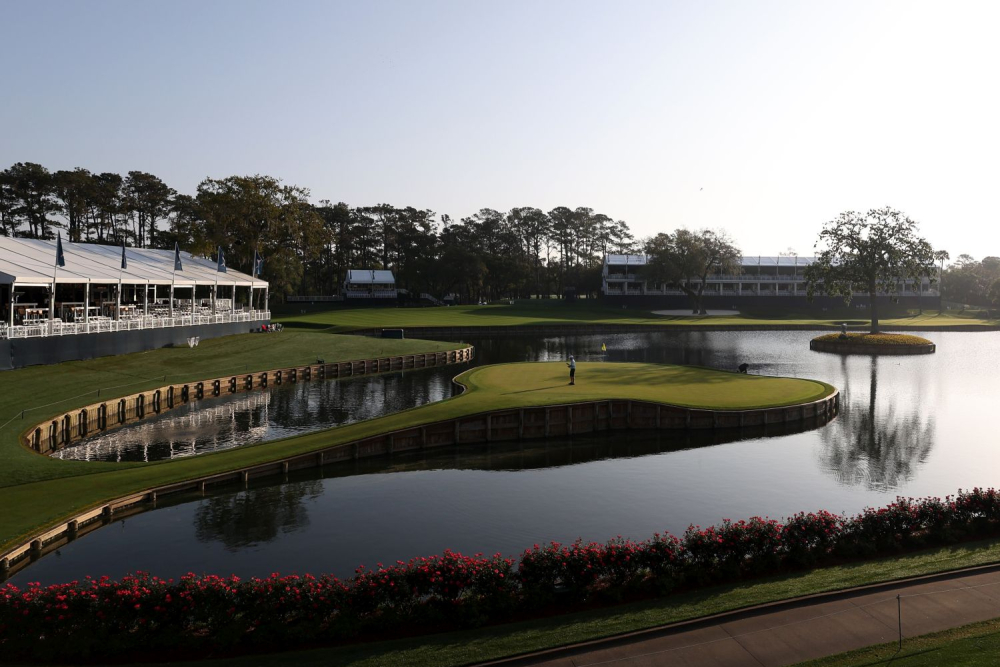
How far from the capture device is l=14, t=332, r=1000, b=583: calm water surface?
2242 cm

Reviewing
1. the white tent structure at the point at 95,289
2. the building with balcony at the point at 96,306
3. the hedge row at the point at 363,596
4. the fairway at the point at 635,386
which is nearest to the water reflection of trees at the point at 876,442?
the fairway at the point at 635,386

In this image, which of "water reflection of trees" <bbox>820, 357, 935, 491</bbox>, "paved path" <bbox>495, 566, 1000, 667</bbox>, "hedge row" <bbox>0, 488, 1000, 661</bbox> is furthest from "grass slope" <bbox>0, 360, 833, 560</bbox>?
"paved path" <bbox>495, 566, 1000, 667</bbox>

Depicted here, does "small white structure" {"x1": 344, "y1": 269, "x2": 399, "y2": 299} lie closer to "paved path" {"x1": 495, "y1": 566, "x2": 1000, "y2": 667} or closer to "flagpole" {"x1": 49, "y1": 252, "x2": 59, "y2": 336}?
"flagpole" {"x1": 49, "y1": 252, "x2": 59, "y2": 336}

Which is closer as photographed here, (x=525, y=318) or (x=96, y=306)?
(x=96, y=306)

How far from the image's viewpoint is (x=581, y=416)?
40000 mm

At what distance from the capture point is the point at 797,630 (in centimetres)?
1357

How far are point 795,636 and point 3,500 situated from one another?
24.5m

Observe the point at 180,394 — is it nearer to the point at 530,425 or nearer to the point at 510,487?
the point at 530,425

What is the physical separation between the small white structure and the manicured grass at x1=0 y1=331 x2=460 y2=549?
56425mm

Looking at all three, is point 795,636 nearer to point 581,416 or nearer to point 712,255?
point 581,416

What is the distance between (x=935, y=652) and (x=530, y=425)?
27.3m

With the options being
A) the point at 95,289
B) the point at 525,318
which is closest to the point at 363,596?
the point at 95,289

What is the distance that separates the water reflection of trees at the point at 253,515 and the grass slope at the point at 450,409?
2360mm

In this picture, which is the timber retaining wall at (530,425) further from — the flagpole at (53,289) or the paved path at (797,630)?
the flagpole at (53,289)
